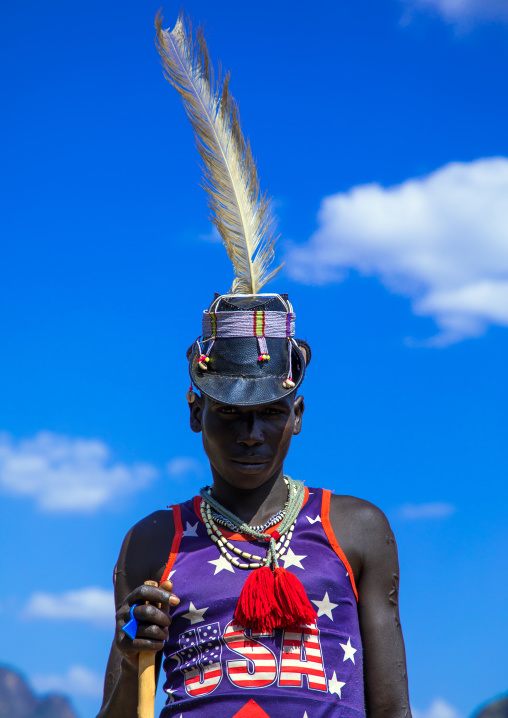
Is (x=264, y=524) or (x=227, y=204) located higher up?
(x=227, y=204)

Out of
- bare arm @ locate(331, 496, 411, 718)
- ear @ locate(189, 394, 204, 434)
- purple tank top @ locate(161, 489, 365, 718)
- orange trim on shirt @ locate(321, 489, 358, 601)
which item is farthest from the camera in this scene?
ear @ locate(189, 394, 204, 434)

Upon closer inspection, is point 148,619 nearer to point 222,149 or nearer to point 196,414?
point 196,414

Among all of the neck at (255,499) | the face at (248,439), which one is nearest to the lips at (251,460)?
the face at (248,439)

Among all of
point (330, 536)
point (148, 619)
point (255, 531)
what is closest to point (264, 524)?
point (255, 531)

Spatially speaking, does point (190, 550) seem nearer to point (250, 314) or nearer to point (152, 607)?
point (152, 607)

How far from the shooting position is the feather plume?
4.25 metres

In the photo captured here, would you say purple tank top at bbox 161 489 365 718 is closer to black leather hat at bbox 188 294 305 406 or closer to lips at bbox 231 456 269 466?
lips at bbox 231 456 269 466

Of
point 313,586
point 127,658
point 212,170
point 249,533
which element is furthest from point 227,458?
point 212,170

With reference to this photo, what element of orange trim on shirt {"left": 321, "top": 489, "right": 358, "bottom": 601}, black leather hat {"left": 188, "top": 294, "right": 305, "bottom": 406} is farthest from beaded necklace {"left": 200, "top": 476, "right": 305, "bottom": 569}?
black leather hat {"left": 188, "top": 294, "right": 305, "bottom": 406}

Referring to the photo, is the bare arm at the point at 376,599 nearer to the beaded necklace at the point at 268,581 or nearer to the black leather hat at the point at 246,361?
the beaded necklace at the point at 268,581

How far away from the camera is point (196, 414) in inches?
160

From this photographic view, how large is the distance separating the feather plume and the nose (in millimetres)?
771

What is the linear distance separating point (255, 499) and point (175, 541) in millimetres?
406

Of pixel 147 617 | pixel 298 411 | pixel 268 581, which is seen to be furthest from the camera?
pixel 298 411
